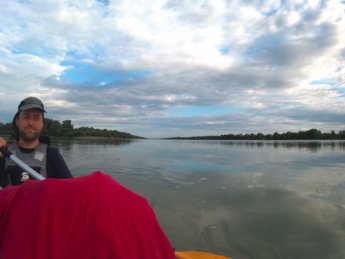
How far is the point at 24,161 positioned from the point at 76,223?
2.24 m

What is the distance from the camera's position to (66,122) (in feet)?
263

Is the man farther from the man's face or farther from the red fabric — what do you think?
the red fabric

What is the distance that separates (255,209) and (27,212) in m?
5.80

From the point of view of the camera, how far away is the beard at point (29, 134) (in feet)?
11.0

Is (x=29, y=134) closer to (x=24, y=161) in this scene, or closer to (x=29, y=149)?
(x=29, y=149)

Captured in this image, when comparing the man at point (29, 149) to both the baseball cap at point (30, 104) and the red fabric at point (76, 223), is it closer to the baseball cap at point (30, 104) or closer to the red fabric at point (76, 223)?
the baseball cap at point (30, 104)

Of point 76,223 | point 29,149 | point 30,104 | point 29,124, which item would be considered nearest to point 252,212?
point 29,149

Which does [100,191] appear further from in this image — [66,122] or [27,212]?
[66,122]

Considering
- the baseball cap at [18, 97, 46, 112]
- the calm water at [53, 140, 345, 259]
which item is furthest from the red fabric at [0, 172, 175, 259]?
the calm water at [53, 140, 345, 259]

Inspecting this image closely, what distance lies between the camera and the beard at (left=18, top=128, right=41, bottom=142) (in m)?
3.36

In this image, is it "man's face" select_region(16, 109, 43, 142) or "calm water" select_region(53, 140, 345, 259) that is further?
"calm water" select_region(53, 140, 345, 259)

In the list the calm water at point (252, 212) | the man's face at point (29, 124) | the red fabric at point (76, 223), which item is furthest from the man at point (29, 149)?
the calm water at point (252, 212)

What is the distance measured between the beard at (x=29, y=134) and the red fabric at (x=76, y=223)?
1.73m

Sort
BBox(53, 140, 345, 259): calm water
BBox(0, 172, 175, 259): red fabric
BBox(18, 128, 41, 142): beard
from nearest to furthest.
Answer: BBox(0, 172, 175, 259): red fabric < BBox(18, 128, 41, 142): beard < BBox(53, 140, 345, 259): calm water
